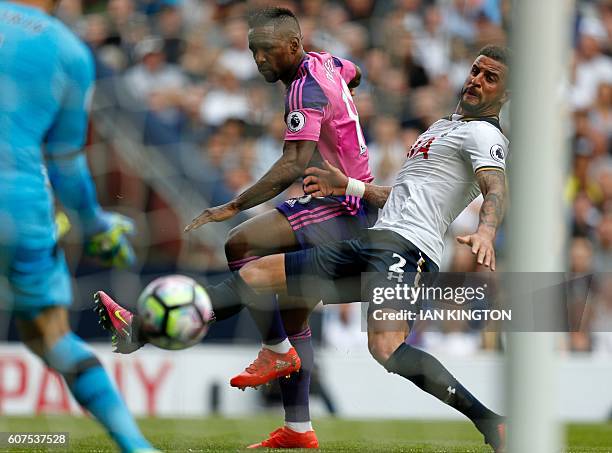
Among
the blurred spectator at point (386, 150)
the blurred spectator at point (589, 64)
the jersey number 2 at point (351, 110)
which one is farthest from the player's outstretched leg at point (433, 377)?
the blurred spectator at point (589, 64)

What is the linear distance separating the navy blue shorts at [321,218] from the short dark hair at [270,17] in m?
0.80

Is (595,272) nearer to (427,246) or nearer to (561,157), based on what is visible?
(427,246)

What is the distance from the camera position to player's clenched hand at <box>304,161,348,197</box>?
4.80m

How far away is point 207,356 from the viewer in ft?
26.1

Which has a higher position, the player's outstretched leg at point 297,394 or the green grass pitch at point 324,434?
the player's outstretched leg at point 297,394

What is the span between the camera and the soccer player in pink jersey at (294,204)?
16.0 ft

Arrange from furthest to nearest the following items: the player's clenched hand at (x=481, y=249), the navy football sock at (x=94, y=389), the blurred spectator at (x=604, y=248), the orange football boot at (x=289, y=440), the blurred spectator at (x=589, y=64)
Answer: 1. the blurred spectator at (x=589, y=64)
2. the blurred spectator at (x=604, y=248)
3. the orange football boot at (x=289, y=440)
4. the player's clenched hand at (x=481, y=249)
5. the navy football sock at (x=94, y=389)

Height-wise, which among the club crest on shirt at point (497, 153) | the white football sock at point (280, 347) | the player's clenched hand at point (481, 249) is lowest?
the white football sock at point (280, 347)

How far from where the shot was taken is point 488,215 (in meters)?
4.22

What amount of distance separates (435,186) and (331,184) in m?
0.45

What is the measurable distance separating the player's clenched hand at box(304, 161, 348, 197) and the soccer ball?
83 centimetres

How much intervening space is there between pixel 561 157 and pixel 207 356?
18.9 ft

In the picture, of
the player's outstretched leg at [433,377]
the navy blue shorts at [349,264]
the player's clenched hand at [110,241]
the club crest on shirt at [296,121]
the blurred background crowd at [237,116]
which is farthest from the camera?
the blurred background crowd at [237,116]

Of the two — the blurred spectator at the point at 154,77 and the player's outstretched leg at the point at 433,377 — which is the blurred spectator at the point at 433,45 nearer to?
the blurred spectator at the point at 154,77
